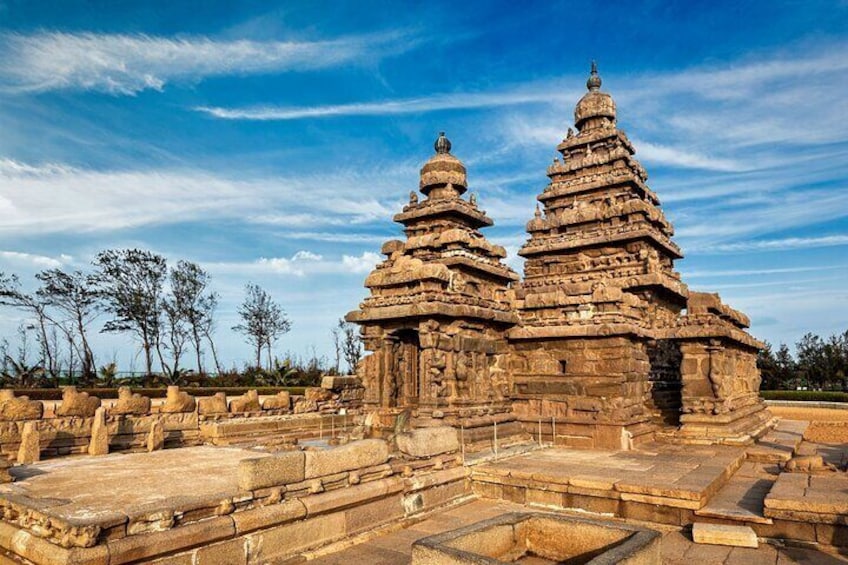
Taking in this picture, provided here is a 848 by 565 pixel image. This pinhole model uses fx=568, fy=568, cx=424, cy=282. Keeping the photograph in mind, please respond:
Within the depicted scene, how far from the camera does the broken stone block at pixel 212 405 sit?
1484 cm

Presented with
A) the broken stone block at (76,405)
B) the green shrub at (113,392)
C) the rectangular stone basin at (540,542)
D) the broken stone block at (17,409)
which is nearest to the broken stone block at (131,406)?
the broken stone block at (76,405)

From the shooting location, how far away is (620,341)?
1214cm

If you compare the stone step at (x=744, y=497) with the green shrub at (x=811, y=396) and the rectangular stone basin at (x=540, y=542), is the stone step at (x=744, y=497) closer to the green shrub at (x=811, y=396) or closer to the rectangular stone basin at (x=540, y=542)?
the rectangular stone basin at (x=540, y=542)

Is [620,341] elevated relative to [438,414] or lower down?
elevated

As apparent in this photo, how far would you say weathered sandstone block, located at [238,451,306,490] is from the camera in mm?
6062

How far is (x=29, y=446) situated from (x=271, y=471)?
7098 mm

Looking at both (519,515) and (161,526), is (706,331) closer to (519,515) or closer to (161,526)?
(519,515)

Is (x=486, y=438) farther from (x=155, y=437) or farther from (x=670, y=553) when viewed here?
(x=155, y=437)

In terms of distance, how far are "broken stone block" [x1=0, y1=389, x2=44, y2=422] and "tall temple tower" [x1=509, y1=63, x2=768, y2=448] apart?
1052 cm

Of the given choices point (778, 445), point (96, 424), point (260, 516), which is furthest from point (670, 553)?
point (96, 424)

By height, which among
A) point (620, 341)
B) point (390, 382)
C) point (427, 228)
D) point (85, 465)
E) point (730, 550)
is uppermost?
point (427, 228)

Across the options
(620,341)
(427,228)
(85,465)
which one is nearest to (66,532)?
(85,465)

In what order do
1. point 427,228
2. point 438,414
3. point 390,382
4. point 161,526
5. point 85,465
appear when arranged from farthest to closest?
point 427,228 < point 390,382 < point 438,414 < point 85,465 < point 161,526

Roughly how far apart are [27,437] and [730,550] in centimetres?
1160
